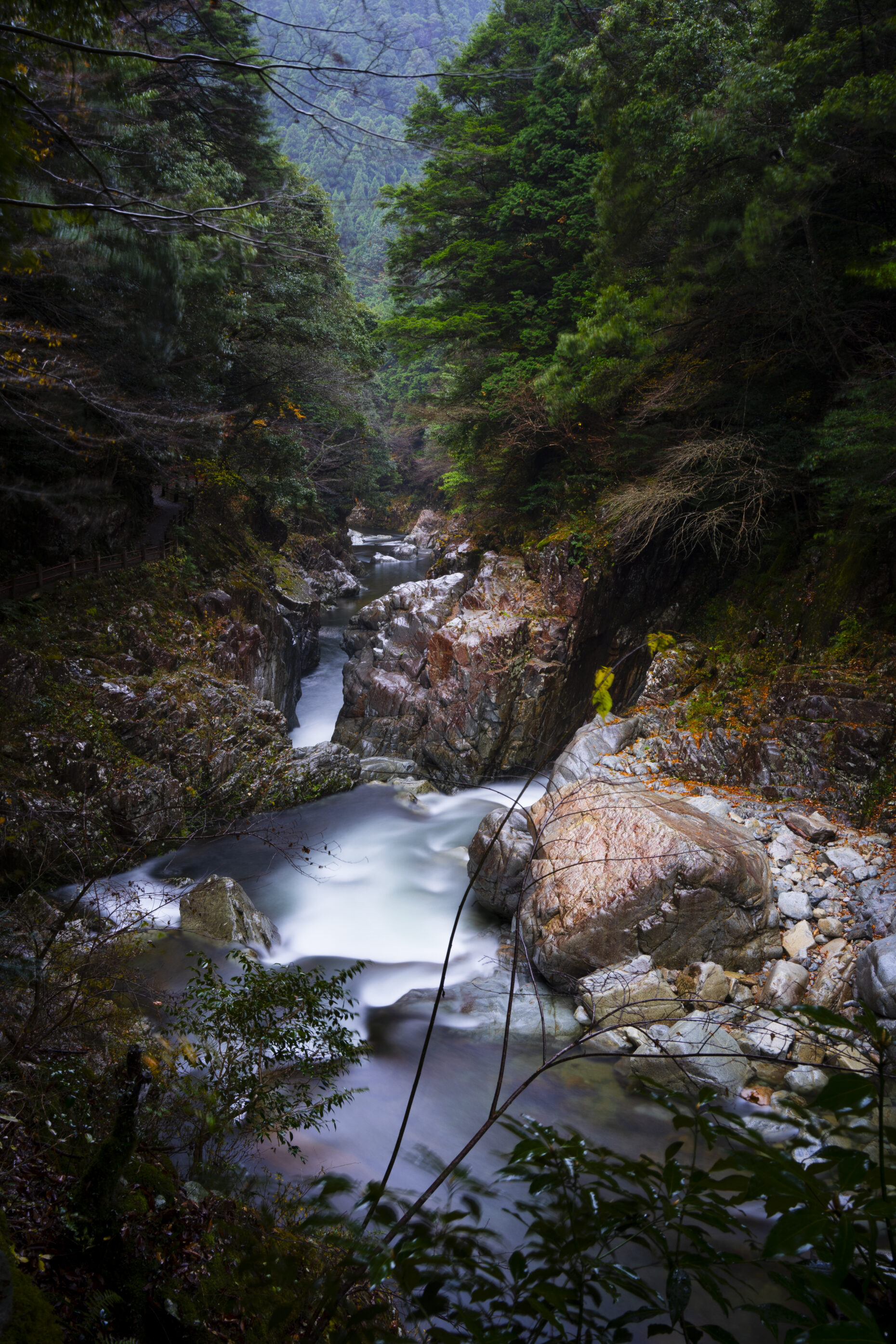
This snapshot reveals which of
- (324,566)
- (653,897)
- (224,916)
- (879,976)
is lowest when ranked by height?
(224,916)

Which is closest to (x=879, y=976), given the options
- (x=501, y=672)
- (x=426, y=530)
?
(x=501, y=672)

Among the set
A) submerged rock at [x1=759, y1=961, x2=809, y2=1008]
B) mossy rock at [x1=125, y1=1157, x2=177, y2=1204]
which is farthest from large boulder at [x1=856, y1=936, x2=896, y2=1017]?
mossy rock at [x1=125, y1=1157, x2=177, y2=1204]

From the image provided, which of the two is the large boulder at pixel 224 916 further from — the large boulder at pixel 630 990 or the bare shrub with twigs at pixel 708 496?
the bare shrub with twigs at pixel 708 496

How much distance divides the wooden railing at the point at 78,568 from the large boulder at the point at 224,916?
487 cm

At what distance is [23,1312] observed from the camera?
5.49ft

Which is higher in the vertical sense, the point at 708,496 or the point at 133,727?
the point at 708,496

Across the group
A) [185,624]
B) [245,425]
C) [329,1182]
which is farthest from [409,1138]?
[245,425]

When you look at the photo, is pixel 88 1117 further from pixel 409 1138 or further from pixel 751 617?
pixel 751 617

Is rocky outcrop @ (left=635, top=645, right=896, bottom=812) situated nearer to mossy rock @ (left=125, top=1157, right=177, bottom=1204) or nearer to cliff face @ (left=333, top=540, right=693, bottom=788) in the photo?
cliff face @ (left=333, top=540, right=693, bottom=788)

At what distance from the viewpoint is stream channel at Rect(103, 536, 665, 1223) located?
4.80 meters

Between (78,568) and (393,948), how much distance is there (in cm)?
714

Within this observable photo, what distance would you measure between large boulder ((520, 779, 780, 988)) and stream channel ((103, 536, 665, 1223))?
92 centimetres

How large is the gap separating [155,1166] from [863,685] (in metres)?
7.17

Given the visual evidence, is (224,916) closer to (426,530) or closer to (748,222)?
(748,222)
